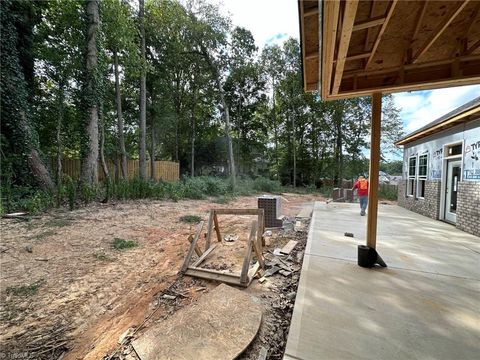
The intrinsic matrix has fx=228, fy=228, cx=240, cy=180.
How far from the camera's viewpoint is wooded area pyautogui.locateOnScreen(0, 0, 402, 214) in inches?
344

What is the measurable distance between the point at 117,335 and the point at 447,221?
8326 millimetres

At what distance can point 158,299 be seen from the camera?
2945 millimetres

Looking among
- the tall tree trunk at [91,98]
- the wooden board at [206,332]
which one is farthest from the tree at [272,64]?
Result: the wooden board at [206,332]

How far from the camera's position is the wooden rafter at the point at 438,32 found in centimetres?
211

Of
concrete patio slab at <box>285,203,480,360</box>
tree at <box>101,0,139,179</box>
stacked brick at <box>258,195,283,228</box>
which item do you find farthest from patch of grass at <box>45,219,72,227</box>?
tree at <box>101,0,139,179</box>

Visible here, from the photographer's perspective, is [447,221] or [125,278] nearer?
[125,278]

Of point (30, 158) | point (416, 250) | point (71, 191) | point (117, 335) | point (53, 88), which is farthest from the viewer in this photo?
point (53, 88)

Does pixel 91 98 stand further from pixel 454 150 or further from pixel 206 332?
pixel 454 150

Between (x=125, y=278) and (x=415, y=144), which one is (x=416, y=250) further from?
(x=415, y=144)

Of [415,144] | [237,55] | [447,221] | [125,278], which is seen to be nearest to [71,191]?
[125,278]

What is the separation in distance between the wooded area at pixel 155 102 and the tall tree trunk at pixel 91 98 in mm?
40

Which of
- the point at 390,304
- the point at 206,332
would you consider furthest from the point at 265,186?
the point at 206,332

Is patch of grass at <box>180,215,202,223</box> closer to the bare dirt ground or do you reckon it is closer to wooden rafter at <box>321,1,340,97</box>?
the bare dirt ground

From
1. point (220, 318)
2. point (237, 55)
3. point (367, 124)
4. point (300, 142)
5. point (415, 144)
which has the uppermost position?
point (237, 55)
